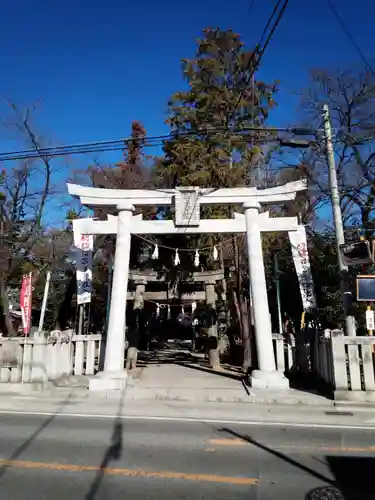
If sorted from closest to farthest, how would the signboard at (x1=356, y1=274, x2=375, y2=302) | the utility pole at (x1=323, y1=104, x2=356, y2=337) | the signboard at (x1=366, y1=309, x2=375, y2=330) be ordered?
the signboard at (x1=356, y1=274, x2=375, y2=302) < the signboard at (x1=366, y1=309, x2=375, y2=330) < the utility pole at (x1=323, y1=104, x2=356, y2=337)

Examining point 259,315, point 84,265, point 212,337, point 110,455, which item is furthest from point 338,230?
point 84,265

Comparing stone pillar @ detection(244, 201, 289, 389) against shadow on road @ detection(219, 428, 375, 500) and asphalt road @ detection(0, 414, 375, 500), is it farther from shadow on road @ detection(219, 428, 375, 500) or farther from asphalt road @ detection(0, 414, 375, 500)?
shadow on road @ detection(219, 428, 375, 500)

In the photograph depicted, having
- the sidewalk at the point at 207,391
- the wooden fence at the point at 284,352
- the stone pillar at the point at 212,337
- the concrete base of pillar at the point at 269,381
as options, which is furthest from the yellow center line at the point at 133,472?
the stone pillar at the point at 212,337

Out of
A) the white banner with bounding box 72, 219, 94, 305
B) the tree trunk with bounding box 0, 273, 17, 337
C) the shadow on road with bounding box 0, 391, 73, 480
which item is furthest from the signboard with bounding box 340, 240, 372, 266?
the tree trunk with bounding box 0, 273, 17, 337

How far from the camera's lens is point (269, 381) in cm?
1090

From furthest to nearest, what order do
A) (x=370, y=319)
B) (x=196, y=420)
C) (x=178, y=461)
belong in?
1. (x=370, y=319)
2. (x=196, y=420)
3. (x=178, y=461)

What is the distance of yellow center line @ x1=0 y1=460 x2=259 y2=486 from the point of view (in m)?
4.71

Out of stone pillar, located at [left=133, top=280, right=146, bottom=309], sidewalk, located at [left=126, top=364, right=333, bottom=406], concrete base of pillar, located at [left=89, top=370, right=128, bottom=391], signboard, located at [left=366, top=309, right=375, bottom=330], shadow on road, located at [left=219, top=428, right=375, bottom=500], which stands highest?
stone pillar, located at [left=133, top=280, right=146, bottom=309]

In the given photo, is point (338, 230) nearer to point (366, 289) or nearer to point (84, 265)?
point (366, 289)

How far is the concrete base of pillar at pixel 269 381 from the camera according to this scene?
10.8m

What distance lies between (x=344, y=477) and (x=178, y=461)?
7.04ft

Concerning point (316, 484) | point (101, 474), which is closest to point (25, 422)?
point (101, 474)

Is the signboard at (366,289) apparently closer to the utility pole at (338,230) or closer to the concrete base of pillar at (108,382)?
the utility pole at (338,230)

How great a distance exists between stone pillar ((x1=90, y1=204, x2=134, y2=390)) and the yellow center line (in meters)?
5.68
